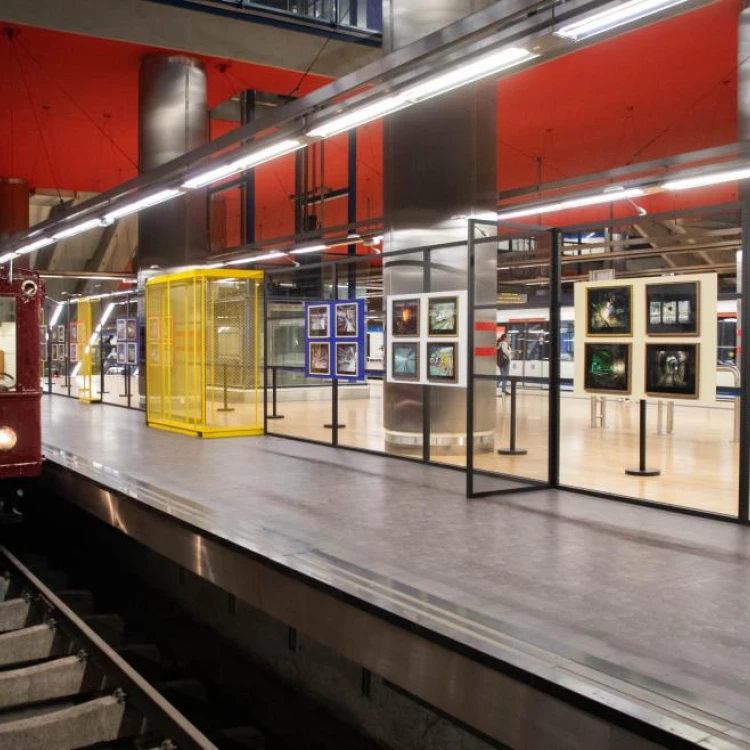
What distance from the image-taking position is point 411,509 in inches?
276

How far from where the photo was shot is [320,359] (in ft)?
36.0

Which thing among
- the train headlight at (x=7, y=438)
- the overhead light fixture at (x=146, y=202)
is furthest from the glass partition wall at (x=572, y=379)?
the train headlight at (x=7, y=438)

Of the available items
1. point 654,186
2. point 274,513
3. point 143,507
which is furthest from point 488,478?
point 654,186

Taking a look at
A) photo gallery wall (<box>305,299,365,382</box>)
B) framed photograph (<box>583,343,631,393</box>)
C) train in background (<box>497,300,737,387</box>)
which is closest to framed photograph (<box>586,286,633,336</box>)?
framed photograph (<box>583,343,631,393</box>)

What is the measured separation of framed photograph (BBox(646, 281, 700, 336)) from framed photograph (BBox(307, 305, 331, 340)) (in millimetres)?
4751

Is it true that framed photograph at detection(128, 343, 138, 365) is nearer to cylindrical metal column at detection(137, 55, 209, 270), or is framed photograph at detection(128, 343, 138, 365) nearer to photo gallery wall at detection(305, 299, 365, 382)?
cylindrical metal column at detection(137, 55, 209, 270)

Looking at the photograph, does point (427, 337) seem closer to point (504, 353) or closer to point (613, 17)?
point (613, 17)

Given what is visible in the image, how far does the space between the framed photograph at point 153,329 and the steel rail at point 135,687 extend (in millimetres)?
6871

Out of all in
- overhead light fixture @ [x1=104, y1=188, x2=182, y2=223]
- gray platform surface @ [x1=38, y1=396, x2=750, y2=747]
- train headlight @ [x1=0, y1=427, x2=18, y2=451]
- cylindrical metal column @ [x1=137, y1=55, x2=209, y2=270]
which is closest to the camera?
Answer: gray platform surface @ [x1=38, y1=396, x2=750, y2=747]

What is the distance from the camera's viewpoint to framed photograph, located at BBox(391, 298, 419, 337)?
29.3 feet

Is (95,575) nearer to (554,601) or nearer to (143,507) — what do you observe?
(143,507)

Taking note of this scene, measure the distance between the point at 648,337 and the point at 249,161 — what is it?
437 cm

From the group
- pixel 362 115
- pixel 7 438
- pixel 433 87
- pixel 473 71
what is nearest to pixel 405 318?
pixel 362 115

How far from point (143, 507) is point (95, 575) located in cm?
350
